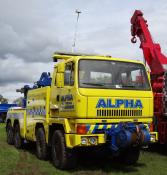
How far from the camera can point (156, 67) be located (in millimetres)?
13773

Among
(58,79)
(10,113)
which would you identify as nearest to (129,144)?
(58,79)

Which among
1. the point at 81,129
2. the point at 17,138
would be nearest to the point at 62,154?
the point at 81,129

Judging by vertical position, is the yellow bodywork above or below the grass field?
above

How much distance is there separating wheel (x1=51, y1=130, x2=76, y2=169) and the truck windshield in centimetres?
149

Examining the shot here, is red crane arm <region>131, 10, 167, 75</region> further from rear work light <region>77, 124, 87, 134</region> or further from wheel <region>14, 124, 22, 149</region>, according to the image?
wheel <region>14, 124, 22, 149</region>

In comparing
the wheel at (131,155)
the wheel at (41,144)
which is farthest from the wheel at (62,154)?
the wheel at (131,155)

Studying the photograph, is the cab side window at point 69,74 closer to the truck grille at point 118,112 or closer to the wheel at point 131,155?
the truck grille at point 118,112

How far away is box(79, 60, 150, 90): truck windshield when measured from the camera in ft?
30.6

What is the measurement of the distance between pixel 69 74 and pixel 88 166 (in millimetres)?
2513

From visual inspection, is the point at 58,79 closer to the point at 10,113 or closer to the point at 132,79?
the point at 132,79

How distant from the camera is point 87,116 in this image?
358 inches

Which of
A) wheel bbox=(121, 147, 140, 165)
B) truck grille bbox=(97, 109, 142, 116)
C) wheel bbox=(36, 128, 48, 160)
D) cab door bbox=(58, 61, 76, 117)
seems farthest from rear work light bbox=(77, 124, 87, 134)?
wheel bbox=(36, 128, 48, 160)

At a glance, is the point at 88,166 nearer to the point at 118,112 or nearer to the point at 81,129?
the point at 81,129

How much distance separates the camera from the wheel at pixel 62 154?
945cm
